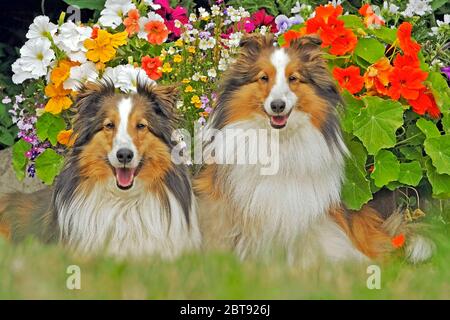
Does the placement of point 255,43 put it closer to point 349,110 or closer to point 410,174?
point 349,110

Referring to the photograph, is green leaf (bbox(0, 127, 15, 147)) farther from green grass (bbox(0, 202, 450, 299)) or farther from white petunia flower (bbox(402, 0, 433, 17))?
white petunia flower (bbox(402, 0, 433, 17))

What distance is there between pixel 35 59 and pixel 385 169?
2.20 metres

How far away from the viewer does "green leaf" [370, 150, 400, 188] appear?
5.73m

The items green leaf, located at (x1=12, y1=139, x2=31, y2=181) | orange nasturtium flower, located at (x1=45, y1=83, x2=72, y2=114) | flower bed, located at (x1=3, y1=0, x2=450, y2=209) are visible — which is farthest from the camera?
green leaf, located at (x1=12, y1=139, x2=31, y2=181)

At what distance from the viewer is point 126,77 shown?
5.70 m

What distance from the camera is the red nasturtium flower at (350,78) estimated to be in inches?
226

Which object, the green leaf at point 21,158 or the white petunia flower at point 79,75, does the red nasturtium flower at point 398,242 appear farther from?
the green leaf at point 21,158

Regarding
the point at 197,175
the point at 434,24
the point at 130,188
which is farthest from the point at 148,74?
the point at 434,24

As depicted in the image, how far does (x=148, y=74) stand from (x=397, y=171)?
1568mm

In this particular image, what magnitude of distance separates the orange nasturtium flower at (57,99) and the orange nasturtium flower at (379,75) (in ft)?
5.83

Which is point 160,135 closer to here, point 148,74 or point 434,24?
point 148,74

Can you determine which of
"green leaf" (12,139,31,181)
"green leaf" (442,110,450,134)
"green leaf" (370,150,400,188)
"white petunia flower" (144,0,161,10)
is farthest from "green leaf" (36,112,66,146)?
"green leaf" (442,110,450,134)

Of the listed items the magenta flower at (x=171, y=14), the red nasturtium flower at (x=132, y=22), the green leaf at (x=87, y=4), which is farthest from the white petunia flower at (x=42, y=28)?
the green leaf at (x=87, y=4)

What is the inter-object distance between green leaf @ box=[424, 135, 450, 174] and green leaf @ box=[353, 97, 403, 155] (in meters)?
0.27
